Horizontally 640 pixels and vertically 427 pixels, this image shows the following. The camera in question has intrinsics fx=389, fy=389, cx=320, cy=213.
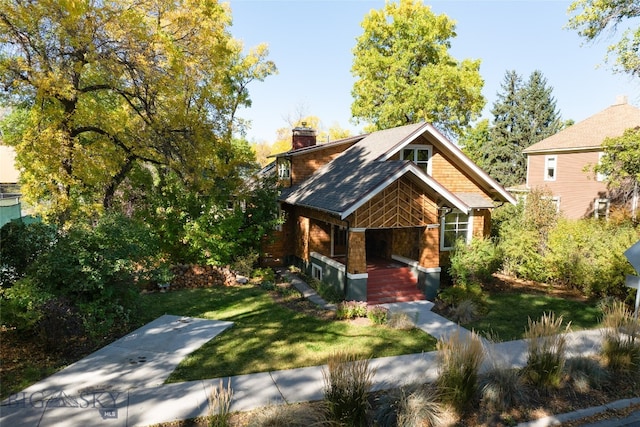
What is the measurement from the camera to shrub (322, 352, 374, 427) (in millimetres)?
5738

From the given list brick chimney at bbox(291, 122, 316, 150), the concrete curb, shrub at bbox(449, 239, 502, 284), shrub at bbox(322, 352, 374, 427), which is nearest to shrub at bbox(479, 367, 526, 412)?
the concrete curb

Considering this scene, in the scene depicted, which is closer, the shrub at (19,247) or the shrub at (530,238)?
the shrub at (19,247)

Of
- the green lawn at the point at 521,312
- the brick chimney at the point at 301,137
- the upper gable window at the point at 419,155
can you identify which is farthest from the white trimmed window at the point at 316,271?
the brick chimney at the point at 301,137

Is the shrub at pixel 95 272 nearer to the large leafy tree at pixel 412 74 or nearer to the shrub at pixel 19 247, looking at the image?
the shrub at pixel 19 247

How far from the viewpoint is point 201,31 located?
1738cm

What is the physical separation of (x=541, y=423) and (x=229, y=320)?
7.72 m

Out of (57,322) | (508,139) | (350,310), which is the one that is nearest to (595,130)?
(508,139)

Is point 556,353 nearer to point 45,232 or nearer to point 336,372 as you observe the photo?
point 336,372

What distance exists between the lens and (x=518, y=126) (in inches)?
1384

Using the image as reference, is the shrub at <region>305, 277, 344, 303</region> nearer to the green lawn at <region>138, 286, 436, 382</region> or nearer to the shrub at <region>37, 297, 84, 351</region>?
the green lawn at <region>138, 286, 436, 382</region>

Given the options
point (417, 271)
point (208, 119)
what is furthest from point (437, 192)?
point (208, 119)

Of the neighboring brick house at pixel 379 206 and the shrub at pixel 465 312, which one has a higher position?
the neighboring brick house at pixel 379 206

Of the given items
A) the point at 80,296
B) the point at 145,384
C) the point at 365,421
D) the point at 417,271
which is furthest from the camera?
the point at 417,271

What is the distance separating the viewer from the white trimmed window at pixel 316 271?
585 inches
